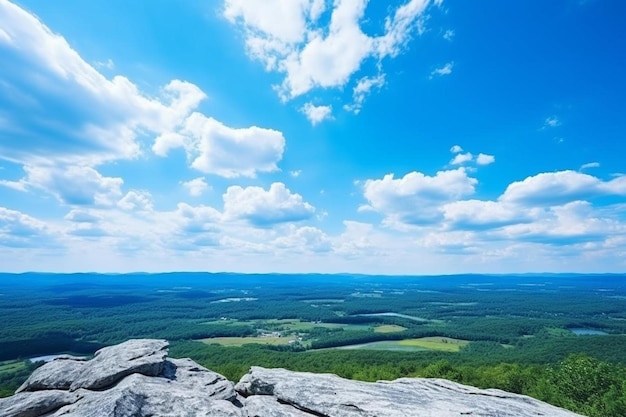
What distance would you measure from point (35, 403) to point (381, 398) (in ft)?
49.7

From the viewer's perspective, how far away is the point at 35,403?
48.8 ft

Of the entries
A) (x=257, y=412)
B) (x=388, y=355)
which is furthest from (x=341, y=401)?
(x=388, y=355)

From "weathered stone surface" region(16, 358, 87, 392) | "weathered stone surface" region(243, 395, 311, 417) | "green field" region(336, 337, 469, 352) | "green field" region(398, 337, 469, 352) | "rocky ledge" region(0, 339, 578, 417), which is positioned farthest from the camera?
"green field" region(398, 337, 469, 352)

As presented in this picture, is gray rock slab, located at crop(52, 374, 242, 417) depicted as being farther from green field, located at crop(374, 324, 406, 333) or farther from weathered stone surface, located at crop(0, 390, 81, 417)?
green field, located at crop(374, 324, 406, 333)

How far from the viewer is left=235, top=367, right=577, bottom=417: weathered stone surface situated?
45.6 feet

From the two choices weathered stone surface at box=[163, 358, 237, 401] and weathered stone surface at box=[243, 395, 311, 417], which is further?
weathered stone surface at box=[163, 358, 237, 401]

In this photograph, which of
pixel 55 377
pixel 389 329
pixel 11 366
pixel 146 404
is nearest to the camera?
pixel 146 404

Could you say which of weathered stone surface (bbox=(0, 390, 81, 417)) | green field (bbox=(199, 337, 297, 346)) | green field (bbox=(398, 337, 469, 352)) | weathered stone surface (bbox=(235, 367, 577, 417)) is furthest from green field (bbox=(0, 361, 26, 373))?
green field (bbox=(398, 337, 469, 352))

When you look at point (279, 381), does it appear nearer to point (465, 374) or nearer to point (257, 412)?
point (257, 412)

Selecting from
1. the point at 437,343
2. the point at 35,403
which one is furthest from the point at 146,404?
the point at 437,343

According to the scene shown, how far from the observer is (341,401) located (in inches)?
570

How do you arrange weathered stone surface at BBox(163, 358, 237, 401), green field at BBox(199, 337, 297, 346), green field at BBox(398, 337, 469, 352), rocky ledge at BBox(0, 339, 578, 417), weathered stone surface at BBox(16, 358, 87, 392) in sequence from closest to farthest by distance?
rocky ledge at BBox(0, 339, 578, 417)
weathered stone surface at BBox(163, 358, 237, 401)
weathered stone surface at BBox(16, 358, 87, 392)
green field at BBox(398, 337, 469, 352)
green field at BBox(199, 337, 297, 346)

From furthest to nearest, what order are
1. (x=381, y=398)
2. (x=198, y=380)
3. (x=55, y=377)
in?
(x=198, y=380)
(x=55, y=377)
(x=381, y=398)

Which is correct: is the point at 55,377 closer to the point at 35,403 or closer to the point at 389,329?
Answer: the point at 35,403
